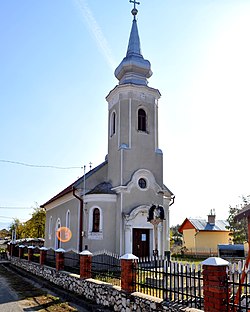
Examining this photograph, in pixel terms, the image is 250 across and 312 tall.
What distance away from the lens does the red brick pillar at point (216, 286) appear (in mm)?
5578

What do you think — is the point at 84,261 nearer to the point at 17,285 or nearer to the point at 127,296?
the point at 127,296

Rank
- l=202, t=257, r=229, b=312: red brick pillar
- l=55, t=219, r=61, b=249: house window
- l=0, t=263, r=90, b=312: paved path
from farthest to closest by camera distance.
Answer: l=55, t=219, r=61, b=249: house window → l=0, t=263, r=90, b=312: paved path → l=202, t=257, r=229, b=312: red brick pillar

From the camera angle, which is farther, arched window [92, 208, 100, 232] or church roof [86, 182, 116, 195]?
church roof [86, 182, 116, 195]

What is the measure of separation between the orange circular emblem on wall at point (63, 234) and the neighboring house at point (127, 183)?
289mm

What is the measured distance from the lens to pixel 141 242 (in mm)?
18984

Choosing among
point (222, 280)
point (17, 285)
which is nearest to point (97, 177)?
point (17, 285)

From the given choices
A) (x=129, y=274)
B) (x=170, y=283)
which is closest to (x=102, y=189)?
(x=129, y=274)

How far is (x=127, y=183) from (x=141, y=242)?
3342 mm

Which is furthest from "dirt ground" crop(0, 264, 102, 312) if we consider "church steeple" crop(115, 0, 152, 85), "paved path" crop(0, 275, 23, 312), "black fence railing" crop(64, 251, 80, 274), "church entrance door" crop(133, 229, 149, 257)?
"church steeple" crop(115, 0, 152, 85)

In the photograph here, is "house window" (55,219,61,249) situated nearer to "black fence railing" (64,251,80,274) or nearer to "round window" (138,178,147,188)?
"round window" (138,178,147,188)

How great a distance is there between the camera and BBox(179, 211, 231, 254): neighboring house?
122 feet

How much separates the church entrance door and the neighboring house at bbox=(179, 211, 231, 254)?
19.2 meters

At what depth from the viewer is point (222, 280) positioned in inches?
221

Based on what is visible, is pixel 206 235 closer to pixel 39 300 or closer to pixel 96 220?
pixel 96 220
